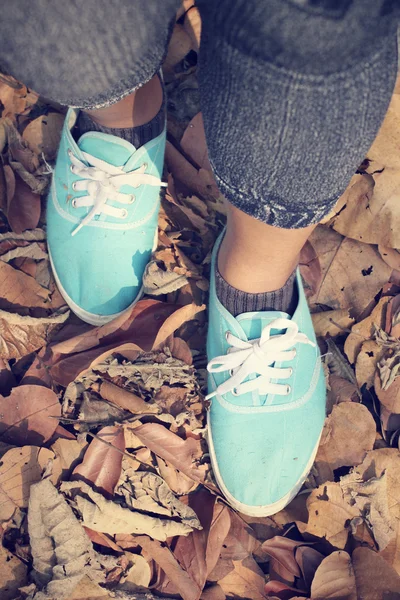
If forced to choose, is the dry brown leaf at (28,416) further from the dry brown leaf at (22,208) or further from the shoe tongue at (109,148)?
the shoe tongue at (109,148)

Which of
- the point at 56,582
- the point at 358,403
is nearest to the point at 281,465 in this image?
the point at 358,403

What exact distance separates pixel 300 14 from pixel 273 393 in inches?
38.6

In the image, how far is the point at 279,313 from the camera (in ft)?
4.75

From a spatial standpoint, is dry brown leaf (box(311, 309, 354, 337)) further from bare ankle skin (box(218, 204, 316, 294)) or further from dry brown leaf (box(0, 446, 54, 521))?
dry brown leaf (box(0, 446, 54, 521))

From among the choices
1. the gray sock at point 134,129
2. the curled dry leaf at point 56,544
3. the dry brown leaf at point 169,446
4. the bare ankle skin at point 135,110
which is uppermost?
the bare ankle skin at point 135,110

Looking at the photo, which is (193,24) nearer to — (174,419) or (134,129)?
(134,129)

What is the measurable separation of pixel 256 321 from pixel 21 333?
732mm

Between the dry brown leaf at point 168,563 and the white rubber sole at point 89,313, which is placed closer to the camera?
the dry brown leaf at point 168,563

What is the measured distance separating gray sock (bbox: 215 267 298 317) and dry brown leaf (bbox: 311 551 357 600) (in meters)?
0.68

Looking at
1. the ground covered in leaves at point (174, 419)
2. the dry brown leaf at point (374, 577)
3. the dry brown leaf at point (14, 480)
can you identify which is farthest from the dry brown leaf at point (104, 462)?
the dry brown leaf at point (374, 577)

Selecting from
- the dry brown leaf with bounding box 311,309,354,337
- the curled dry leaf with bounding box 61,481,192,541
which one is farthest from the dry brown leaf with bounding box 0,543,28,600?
the dry brown leaf with bounding box 311,309,354,337

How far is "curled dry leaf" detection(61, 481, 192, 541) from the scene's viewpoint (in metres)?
1.41

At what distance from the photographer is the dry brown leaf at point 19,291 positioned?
5.39 ft

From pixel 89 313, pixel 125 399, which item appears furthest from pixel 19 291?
pixel 125 399
